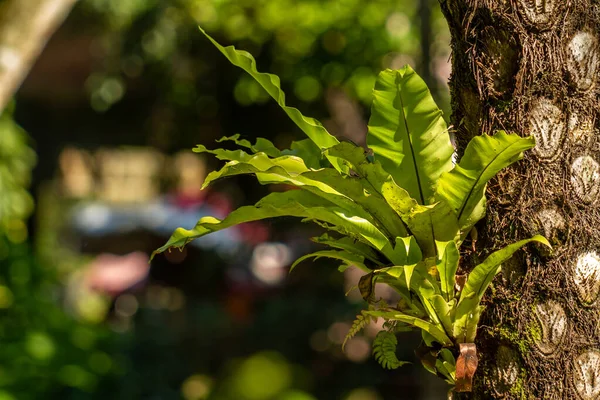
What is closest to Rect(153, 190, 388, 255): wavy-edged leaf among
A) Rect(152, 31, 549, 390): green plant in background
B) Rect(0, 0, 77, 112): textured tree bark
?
Rect(152, 31, 549, 390): green plant in background

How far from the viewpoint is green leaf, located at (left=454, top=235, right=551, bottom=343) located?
1324 mm

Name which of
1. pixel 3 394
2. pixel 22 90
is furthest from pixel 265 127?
pixel 22 90

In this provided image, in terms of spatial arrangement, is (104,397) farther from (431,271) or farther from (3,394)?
(431,271)

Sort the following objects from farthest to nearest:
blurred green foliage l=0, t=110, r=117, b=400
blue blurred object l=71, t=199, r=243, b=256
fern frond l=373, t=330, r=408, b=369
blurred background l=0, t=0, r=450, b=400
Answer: blue blurred object l=71, t=199, r=243, b=256
blurred background l=0, t=0, r=450, b=400
blurred green foliage l=0, t=110, r=117, b=400
fern frond l=373, t=330, r=408, b=369

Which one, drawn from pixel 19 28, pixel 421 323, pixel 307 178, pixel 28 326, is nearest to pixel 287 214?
pixel 307 178

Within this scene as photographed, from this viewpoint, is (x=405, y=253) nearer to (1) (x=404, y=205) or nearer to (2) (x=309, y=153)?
(1) (x=404, y=205)

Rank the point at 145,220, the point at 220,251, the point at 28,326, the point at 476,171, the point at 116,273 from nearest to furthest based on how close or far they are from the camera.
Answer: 1. the point at 476,171
2. the point at 28,326
3. the point at 220,251
4. the point at 116,273
5. the point at 145,220

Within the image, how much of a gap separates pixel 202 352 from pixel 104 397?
1.00m

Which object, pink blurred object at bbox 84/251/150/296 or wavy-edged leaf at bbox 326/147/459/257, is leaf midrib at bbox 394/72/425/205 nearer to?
wavy-edged leaf at bbox 326/147/459/257

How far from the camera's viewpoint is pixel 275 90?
55.8 inches

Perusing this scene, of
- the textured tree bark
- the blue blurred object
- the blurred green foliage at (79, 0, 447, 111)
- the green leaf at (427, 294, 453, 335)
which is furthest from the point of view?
the blue blurred object

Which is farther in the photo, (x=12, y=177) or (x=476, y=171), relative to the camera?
(x=12, y=177)

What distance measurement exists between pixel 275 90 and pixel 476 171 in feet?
1.26

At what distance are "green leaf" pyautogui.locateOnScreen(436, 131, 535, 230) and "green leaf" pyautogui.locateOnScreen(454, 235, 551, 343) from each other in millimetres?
90
